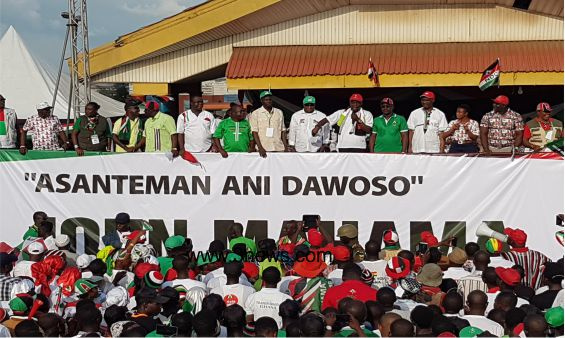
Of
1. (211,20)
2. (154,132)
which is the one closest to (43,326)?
(154,132)

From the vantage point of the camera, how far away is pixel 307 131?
33.5ft

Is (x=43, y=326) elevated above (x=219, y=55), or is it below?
below

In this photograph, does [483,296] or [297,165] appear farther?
[297,165]

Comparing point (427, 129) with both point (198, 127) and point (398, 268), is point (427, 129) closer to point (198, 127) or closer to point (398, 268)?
point (198, 127)

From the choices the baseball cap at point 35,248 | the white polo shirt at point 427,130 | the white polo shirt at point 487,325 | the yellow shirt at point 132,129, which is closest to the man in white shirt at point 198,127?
the yellow shirt at point 132,129

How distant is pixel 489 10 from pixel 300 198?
7126 mm

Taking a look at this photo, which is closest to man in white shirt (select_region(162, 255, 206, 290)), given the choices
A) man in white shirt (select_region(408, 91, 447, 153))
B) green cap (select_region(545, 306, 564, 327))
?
green cap (select_region(545, 306, 564, 327))

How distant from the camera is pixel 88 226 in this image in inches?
369

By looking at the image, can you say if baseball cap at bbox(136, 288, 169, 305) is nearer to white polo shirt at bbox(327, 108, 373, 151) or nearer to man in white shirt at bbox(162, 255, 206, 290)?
man in white shirt at bbox(162, 255, 206, 290)

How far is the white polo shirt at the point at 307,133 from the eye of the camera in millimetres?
10203

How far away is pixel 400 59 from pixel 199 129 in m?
5.35

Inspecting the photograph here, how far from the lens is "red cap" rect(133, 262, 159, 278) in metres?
6.40

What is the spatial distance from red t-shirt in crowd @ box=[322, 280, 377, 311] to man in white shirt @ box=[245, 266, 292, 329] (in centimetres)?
31

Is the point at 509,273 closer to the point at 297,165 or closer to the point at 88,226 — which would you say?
the point at 297,165
